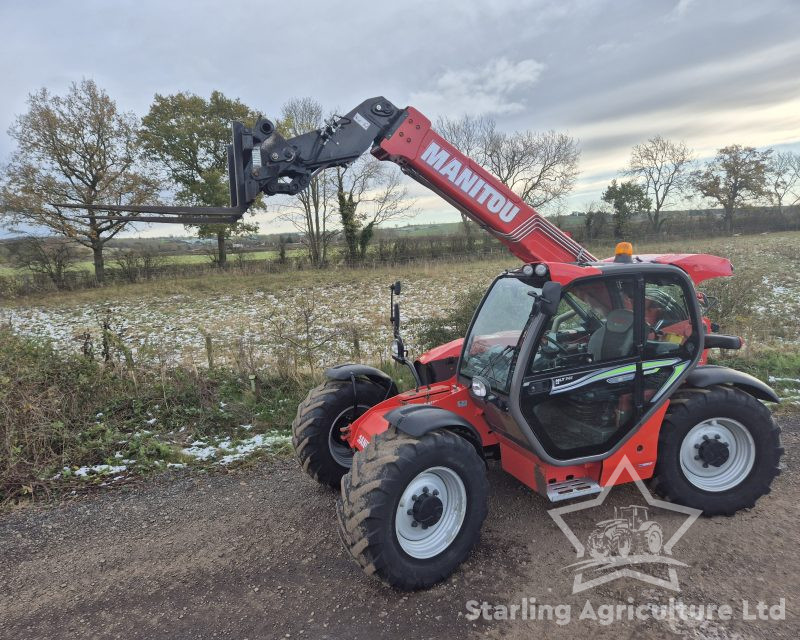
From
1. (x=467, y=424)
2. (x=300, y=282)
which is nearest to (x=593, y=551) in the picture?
(x=467, y=424)

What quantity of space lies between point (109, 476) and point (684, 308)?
576cm

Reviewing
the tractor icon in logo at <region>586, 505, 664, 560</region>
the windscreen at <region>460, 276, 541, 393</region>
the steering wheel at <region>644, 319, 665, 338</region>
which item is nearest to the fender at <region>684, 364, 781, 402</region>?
the steering wheel at <region>644, 319, 665, 338</region>

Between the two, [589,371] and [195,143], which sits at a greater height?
[195,143]

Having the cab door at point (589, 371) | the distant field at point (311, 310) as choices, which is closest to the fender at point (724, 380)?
the cab door at point (589, 371)

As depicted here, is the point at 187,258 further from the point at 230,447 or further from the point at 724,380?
the point at 724,380

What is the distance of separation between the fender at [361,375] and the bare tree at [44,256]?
930 inches

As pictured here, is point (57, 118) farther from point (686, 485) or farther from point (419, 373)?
point (686, 485)

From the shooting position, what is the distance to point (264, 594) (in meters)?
3.22

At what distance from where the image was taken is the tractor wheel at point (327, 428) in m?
4.32

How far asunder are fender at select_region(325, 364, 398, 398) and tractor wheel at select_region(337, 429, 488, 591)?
138 centimetres

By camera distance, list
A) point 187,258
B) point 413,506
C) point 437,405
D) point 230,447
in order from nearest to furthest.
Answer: point 413,506
point 437,405
point 230,447
point 187,258

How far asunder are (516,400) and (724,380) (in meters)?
1.93

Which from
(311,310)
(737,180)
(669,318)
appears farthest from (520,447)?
(737,180)

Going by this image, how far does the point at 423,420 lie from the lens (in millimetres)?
3262
